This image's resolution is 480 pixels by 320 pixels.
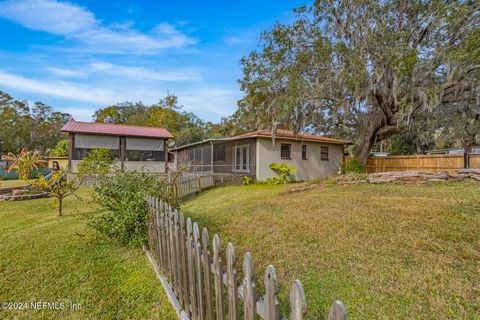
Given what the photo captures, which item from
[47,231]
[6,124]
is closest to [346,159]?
[47,231]

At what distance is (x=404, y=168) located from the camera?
45.5 ft

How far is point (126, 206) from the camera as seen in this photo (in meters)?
3.76

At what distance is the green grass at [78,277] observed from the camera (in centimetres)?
248

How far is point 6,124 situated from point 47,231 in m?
40.6

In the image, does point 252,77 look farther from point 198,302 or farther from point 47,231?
point 198,302

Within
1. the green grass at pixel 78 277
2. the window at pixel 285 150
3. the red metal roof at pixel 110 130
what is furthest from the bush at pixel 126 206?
the red metal roof at pixel 110 130

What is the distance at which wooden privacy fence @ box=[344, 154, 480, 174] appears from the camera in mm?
11711

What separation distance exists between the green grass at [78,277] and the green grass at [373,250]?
1.23 meters

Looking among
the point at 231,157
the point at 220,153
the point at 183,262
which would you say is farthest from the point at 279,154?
the point at 183,262

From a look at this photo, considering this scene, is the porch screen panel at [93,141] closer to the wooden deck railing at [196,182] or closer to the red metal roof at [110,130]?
the red metal roof at [110,130]

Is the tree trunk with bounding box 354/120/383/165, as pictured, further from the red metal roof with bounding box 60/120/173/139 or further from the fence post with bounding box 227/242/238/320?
the fence post with bounding box 227/242/238/320

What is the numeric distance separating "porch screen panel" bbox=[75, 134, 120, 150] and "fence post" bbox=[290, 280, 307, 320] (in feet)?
58.2

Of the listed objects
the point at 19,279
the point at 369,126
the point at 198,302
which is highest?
the point at 369,126

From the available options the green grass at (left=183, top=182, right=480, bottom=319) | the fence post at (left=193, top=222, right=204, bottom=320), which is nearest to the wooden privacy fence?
the green grass at (left=183, top=182, right=480, bottom=319)
